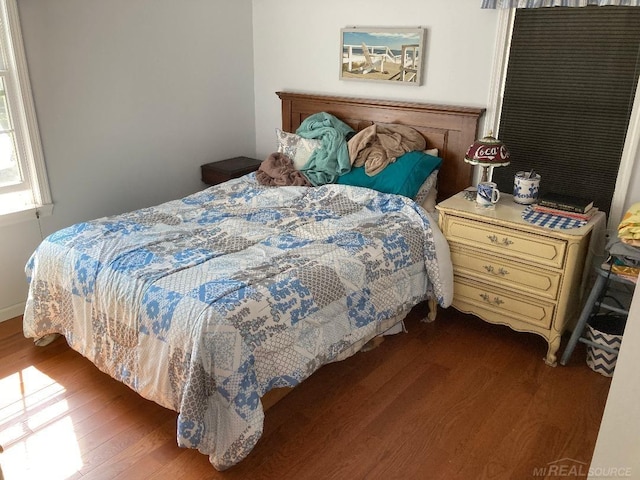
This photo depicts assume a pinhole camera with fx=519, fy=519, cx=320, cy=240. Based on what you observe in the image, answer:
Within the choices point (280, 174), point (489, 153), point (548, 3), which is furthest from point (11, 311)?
point (548, 3)

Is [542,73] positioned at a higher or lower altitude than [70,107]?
higher

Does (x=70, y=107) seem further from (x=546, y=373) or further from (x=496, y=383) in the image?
(x=546, y=373)

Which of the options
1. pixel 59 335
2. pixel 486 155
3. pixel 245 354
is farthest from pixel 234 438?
pixel 486 155

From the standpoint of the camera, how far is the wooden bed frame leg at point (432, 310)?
2.98m

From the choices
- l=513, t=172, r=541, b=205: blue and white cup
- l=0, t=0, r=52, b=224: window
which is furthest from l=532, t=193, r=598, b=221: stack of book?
l=0, t=0, r=52, b=224: window

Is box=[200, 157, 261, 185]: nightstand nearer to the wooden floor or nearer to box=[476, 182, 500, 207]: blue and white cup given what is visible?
the wooden floor

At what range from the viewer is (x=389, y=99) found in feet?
11.2

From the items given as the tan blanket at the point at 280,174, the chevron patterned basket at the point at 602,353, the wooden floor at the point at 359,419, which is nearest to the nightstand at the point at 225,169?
the tan blanket at the point at 280,174

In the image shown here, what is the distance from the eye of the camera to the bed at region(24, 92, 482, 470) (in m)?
1.90

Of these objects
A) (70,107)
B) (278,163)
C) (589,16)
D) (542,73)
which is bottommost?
(278,163)

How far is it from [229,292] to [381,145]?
1642 mm

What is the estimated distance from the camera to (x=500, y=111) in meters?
3.00

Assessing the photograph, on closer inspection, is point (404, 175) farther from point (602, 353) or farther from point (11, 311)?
point (11, 311)

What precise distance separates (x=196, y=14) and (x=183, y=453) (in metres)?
2.88
